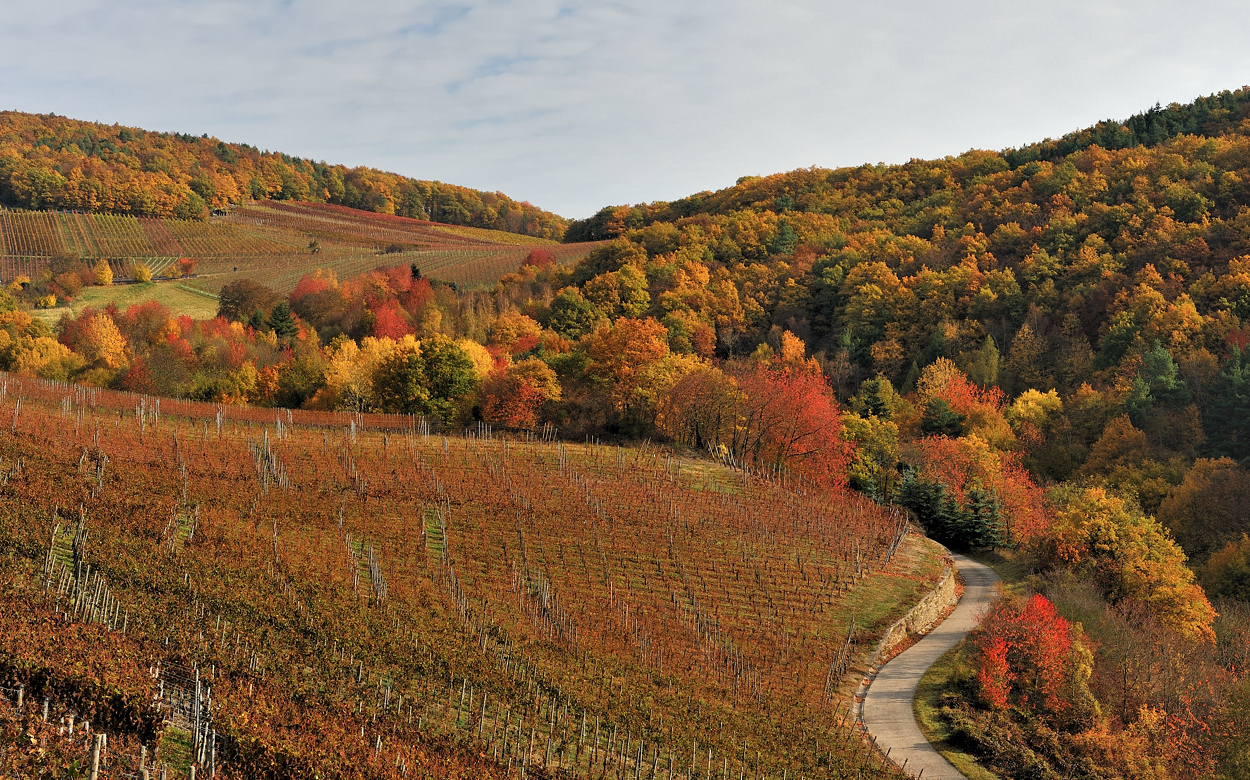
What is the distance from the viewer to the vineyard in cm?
1928

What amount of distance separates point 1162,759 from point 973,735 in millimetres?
7145

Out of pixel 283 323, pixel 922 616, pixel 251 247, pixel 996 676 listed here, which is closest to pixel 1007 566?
pixel 922 616

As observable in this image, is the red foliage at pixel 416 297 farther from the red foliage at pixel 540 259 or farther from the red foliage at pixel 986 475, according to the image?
the red foliage at pixel 986 475

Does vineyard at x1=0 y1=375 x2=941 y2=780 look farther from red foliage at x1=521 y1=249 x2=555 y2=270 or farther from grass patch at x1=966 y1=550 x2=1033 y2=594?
red foliage at x1=521 y1=249 x2=555 y2=270

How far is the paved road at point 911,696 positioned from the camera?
29391 mm

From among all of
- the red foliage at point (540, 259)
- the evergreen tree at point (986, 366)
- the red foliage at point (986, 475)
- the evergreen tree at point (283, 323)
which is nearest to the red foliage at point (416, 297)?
the evergreen tree at point (283, 323)

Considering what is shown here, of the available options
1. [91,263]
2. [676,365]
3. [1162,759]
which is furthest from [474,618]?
[91,263]

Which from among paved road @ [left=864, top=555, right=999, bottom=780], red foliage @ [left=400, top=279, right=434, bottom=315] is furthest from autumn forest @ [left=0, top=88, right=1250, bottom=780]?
paved road @ [left=864, top=555, right=999, bottom=780]

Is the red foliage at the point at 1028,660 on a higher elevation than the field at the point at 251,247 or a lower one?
lower

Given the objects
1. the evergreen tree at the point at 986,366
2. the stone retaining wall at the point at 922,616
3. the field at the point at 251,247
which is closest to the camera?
the stone retaining wall at the point at 922,616

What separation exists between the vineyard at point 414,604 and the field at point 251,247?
73.6 m

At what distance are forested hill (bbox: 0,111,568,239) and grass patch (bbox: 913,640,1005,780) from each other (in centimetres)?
14371

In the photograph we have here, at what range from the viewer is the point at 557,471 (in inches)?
1961

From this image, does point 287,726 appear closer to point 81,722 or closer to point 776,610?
point 81,722
